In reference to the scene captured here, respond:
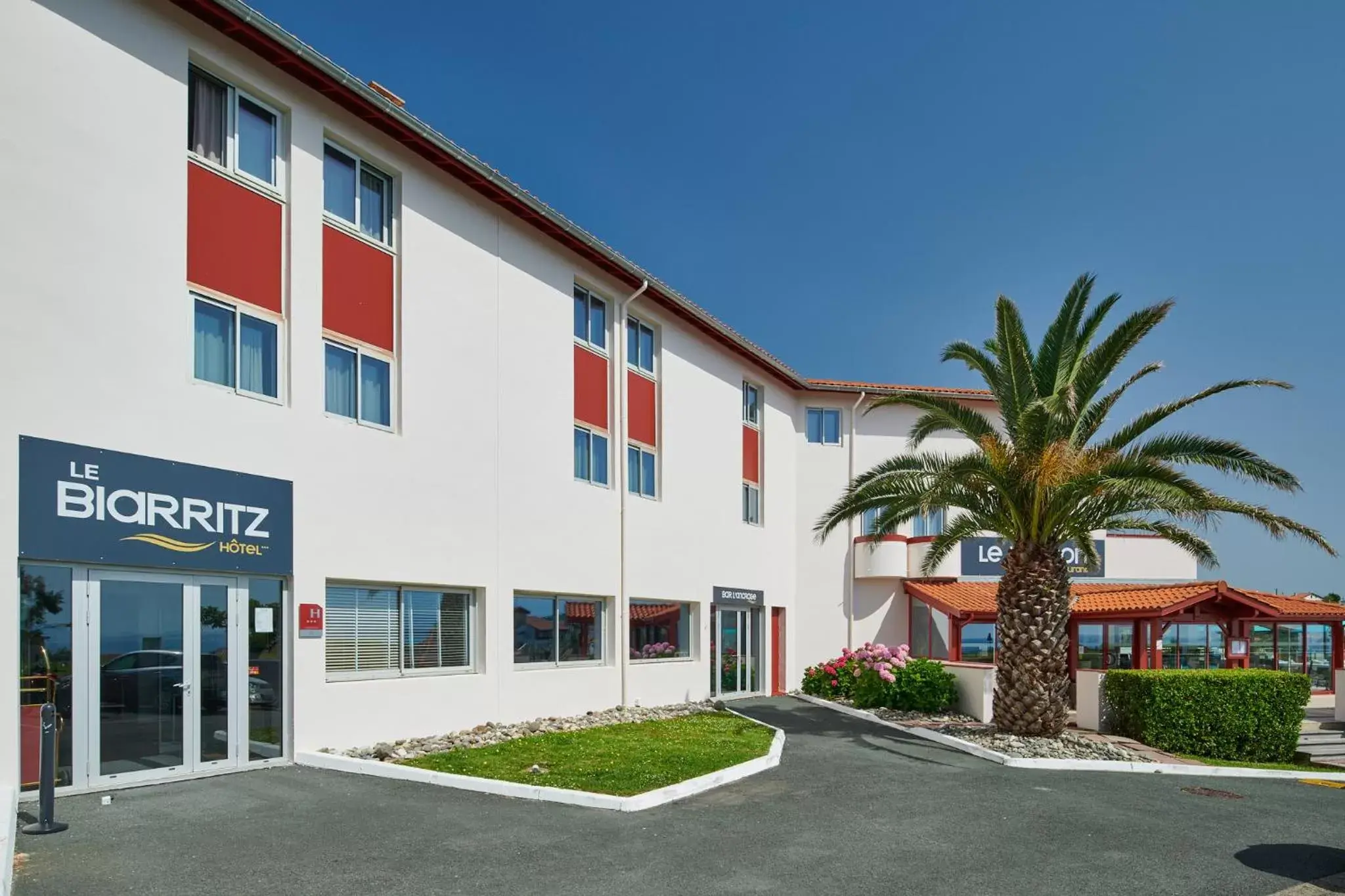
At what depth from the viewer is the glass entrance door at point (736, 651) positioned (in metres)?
24.9

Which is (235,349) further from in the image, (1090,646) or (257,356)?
(1090,646)

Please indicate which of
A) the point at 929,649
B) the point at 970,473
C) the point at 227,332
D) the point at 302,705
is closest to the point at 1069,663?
the point at 929,649

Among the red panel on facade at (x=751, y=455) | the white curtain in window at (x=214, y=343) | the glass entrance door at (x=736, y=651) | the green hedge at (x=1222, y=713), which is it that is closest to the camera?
the white curtain in window at (x=214, y=343)

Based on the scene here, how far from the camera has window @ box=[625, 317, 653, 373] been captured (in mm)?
21922

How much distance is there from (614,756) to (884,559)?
1572 centimetres

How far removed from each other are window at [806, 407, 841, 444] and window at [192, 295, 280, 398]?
1880cm

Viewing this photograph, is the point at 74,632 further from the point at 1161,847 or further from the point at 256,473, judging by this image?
the point at 1161,847

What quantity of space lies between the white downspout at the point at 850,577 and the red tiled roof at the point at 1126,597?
5.59ft

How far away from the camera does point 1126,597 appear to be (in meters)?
26.2

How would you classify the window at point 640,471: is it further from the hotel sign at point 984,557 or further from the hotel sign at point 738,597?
the hotel sign at point 984,557

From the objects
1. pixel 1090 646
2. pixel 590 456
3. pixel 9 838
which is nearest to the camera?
pixel 9 838

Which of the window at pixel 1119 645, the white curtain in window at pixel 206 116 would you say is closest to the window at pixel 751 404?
the window at pixel 1119 645

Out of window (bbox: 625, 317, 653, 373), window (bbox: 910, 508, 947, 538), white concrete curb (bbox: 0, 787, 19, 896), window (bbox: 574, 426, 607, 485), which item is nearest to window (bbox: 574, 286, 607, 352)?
window (bbox: 625, 317, 653, 373)

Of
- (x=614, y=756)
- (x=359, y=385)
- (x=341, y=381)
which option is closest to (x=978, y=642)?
(x=614, y=756)
